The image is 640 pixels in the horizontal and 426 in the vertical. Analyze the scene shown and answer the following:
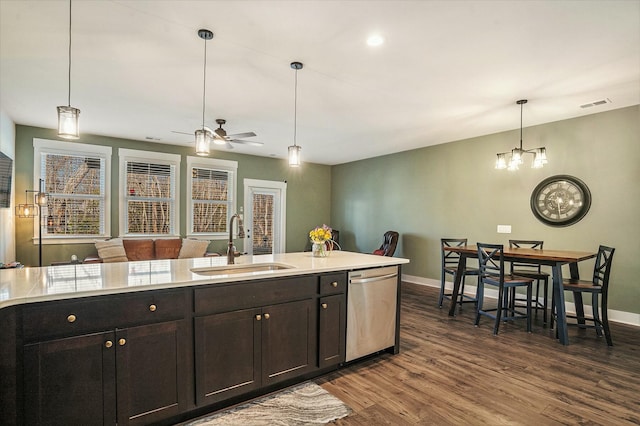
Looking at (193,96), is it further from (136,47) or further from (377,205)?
(377,205)

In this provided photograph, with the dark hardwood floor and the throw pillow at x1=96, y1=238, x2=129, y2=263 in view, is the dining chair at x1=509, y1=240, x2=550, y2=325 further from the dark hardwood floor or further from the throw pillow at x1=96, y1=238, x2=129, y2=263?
the throw pillow at x1=96, y1=238, x2=129, y2=263

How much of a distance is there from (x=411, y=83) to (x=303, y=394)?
3219 mm

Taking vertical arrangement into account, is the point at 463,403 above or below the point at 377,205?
below

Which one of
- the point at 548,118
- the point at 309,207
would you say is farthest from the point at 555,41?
the point at 309,207

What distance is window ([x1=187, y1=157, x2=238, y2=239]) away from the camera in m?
7.01

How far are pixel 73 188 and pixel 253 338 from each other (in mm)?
5442

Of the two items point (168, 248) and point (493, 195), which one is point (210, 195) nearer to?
point (168, 248)

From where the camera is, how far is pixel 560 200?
486 cm

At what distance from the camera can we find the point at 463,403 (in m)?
2.38

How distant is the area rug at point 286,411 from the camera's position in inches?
83.4

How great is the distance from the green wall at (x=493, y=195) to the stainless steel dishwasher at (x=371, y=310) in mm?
3352

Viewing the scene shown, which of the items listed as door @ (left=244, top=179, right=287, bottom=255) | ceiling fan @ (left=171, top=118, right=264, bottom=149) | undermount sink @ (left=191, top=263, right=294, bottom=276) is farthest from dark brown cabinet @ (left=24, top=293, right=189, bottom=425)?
door @ (left=244, top=179, right=287, bottom=255)

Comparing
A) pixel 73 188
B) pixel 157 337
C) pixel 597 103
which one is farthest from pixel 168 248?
pixel 597 103

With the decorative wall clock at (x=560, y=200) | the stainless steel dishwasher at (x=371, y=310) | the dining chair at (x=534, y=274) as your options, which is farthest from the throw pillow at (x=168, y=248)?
the decorative wall clock at (x=560, y=200)
